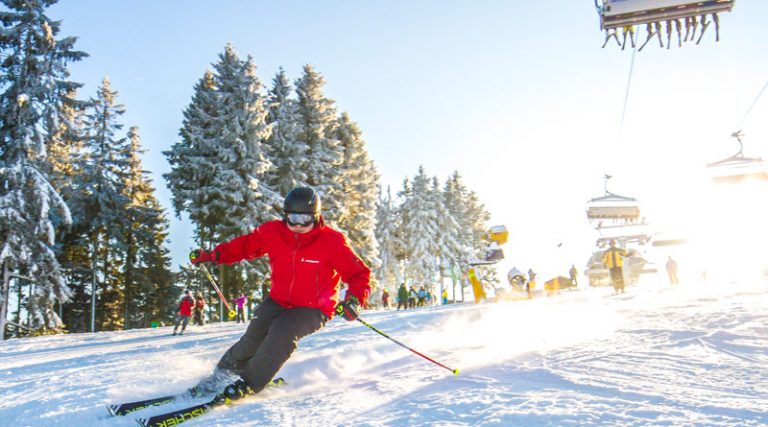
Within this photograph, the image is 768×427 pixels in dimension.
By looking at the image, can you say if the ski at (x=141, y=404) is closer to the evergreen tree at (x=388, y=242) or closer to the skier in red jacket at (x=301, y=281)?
the skier in red jacket at (x=301, y=281)

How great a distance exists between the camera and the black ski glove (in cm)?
415

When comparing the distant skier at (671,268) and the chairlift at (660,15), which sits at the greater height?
the chairlift at (660,15)

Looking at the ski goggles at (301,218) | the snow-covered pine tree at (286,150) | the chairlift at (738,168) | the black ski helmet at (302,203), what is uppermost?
the snow-covered pine tree at (286,150)

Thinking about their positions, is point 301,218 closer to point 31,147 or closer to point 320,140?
point 31,147

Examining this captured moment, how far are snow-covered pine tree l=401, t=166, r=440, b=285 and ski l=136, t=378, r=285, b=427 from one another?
37.9m

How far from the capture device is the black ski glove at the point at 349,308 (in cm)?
415

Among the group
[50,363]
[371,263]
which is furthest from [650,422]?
[371,263]

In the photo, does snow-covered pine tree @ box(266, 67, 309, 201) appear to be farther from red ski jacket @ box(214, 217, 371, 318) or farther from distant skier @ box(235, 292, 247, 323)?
red ski jacket @ box(214, 217, 371, 318)

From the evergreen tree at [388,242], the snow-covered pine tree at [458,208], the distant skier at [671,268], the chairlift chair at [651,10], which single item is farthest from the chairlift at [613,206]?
the snow-covered pine tree at [458,208]

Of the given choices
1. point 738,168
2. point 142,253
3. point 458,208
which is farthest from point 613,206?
point 458,208

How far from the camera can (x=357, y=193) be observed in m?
31.0

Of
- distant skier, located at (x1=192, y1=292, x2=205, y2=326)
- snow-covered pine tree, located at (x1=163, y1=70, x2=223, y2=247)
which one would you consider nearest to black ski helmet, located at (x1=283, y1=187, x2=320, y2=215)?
distant skier, located at (x1=192, y1=292, x2=205, y2=326)

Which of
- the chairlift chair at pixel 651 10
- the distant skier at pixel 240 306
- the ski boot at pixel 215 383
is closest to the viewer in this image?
the ski boot at pixel 215 383

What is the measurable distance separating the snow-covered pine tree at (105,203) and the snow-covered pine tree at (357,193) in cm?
1308
